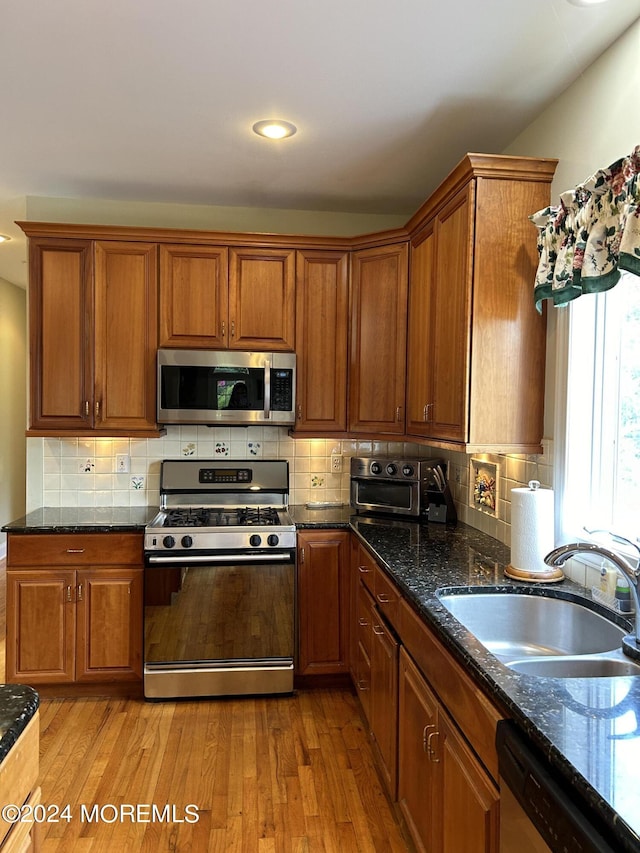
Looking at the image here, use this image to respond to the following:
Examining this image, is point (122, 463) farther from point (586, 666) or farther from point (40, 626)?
point (586, 666)

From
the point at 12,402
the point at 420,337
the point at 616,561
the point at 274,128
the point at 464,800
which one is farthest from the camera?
the point at 12,402

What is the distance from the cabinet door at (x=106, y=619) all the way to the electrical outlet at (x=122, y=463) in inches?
26.8

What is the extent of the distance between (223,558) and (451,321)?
159cm

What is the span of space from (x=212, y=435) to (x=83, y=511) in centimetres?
84

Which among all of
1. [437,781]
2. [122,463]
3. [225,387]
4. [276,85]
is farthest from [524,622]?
[122,463]

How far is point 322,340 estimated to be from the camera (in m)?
3.50

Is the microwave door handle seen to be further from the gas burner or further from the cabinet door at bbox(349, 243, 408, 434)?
the gas burner

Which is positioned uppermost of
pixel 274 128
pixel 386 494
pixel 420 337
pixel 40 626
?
pixel 274 128

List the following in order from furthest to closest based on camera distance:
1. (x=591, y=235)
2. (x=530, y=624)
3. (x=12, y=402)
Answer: (x=12, y=402) < (x=530, y=624) < (x=591, y=235)

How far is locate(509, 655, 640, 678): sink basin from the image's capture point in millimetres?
1545

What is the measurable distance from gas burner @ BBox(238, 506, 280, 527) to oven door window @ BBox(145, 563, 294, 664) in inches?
9.0

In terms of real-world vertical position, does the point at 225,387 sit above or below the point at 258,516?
above

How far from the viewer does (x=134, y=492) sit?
367 cm

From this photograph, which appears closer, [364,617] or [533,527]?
[533,527]
